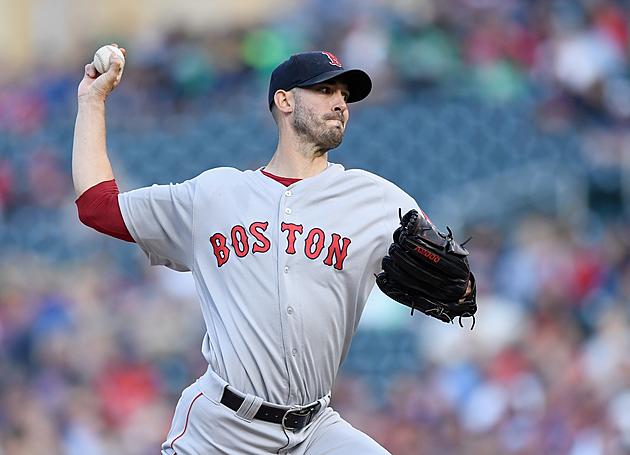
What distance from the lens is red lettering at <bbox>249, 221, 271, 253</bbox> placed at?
12.8ft

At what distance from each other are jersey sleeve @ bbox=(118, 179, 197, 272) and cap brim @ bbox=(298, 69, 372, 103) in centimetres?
51

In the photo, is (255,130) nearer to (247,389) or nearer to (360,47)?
(360,47)

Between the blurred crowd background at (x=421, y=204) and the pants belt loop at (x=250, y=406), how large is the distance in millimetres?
3851

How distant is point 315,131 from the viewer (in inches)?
160

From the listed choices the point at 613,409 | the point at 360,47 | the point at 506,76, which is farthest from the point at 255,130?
the point at 613,409

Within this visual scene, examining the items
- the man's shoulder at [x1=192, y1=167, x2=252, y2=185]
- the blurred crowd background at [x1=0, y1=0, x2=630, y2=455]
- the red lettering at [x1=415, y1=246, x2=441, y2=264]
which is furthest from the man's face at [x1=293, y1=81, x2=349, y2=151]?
the blurred crowd background at [x1=0, y1=0, x2=630, y2=455]

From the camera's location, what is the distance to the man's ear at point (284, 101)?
4.12 meters

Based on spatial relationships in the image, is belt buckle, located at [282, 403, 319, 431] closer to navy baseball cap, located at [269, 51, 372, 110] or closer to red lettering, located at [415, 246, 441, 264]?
red lettering, located at [415, 246, 441, 264]

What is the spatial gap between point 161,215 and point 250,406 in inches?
26.2

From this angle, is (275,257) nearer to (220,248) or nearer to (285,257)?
(285,257)

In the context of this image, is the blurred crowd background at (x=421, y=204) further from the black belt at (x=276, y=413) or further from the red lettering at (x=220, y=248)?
the red lettering at (x=220, y=248)

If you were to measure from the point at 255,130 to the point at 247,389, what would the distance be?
6.62 meters

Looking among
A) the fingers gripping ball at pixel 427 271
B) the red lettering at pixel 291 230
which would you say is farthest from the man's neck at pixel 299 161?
the fingers gripping ball at pixel 427 271

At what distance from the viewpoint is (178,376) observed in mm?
8430
